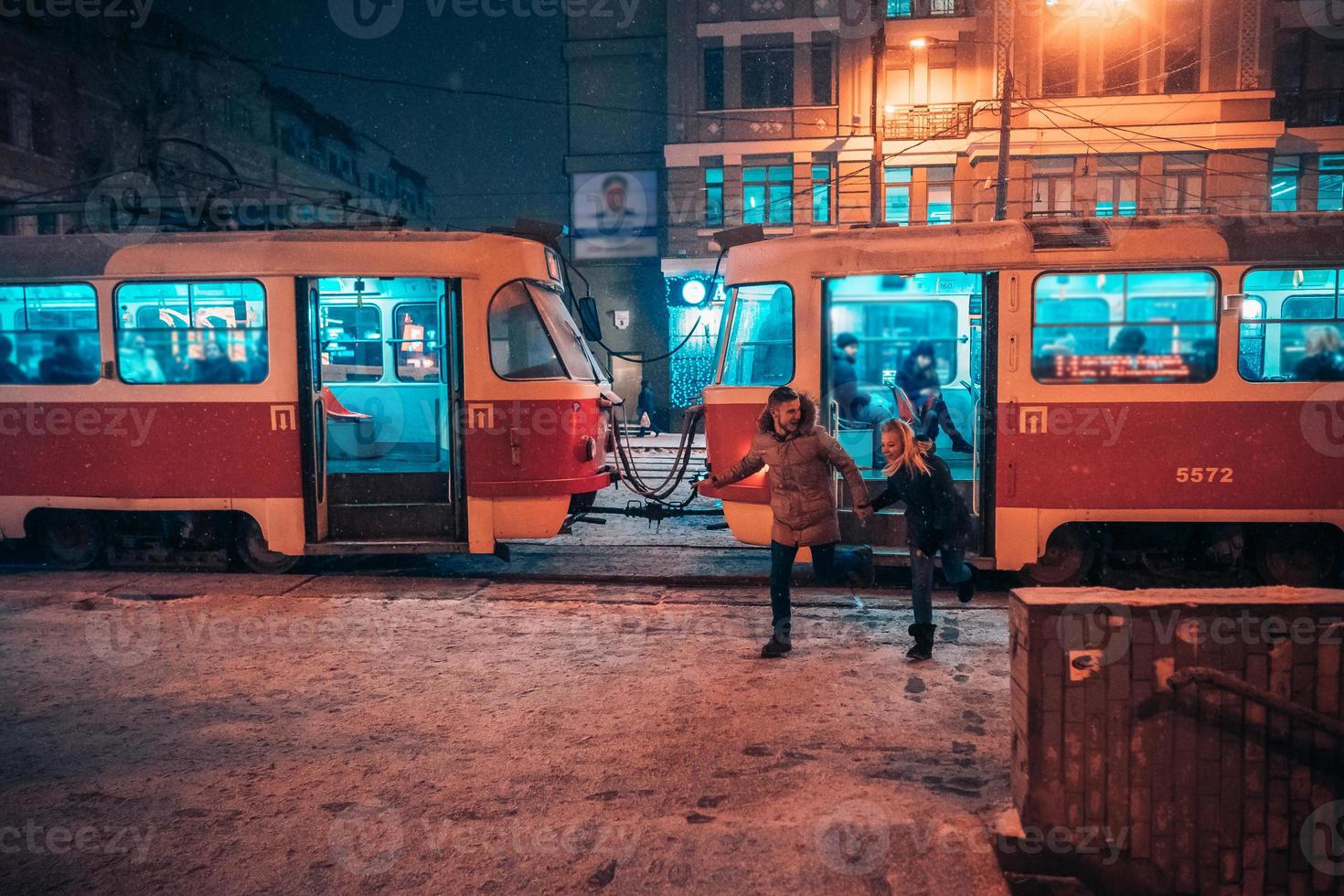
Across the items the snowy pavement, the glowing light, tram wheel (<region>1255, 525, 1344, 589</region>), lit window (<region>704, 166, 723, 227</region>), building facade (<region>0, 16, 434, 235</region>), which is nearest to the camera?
the snowy pavement

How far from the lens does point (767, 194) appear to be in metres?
29.1

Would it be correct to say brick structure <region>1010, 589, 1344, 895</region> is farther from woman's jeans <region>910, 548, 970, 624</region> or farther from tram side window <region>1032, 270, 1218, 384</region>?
tram side window <region>1032, 270, 1218, 384</region>

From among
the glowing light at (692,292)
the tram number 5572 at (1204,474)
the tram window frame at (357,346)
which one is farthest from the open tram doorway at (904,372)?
the glowing light at (692,292)

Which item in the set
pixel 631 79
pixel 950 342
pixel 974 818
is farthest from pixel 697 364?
pixel 974 818

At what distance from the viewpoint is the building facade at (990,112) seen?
26.4 metres

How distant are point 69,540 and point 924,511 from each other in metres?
8.40

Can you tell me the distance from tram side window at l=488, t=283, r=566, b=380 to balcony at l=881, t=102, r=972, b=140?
889 inches

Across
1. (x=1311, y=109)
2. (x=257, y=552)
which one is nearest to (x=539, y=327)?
(x=257, y=552)

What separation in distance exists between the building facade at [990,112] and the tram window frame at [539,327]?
20370mm

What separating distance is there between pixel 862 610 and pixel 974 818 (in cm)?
358

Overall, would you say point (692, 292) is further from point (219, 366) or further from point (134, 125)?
point (219, 366)

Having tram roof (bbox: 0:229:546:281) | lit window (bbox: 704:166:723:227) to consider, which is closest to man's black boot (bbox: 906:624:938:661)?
tram roof (bbox: 0:229:546:281)

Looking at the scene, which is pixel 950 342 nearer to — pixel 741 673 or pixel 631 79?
pixel 741 673

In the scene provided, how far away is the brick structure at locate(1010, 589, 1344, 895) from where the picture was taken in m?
3.22
